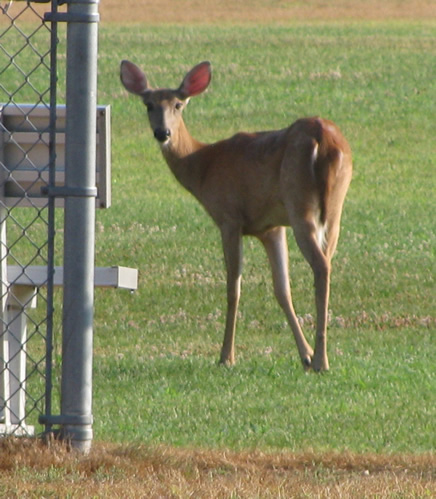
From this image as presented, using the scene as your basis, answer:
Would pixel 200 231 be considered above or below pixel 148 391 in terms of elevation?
above

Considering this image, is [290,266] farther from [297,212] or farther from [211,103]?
[211,103]

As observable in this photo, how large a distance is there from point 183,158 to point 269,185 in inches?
45.0

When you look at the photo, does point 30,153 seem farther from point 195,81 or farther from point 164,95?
point 195,81

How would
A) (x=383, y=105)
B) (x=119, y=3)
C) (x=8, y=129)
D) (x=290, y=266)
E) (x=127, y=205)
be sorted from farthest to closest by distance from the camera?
1. (x=119, y=3)
2. (x=383, y=105)
3. (x=127, y=205)
4. (x=290, y=266)
5. (x=8, y=129)

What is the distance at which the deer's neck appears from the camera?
382 inches

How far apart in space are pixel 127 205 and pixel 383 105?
32.1ft

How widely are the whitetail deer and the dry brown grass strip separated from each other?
106 inches

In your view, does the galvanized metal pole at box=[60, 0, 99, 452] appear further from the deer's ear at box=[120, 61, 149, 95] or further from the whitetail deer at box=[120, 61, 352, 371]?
the deer's ear at box=[120, 61, 149, 95]

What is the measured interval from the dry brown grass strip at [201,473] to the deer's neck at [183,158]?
4.40 meters

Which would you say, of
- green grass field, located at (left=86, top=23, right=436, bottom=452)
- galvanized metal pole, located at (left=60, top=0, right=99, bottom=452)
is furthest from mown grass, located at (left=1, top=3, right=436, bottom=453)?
galvanized metal pole, located at (left=60, top=0, right=99, bottom=452)

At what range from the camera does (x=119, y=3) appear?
140 ft

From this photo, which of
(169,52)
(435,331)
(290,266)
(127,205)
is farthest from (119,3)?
(435,331)

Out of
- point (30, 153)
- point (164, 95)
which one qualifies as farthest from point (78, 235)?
point (164, 95)

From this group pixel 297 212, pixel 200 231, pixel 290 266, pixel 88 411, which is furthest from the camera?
pixel 200 231
